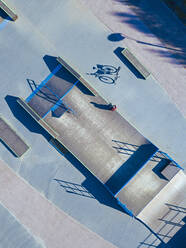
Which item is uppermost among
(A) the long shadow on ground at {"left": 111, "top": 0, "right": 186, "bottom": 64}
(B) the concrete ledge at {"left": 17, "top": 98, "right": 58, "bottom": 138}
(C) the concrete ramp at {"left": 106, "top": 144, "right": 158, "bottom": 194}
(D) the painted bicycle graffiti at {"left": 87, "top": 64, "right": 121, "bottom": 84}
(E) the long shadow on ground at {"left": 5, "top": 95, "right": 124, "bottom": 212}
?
(A) the long shadow on ground at {"left": 111, "top": 0, "right": 186, "bottom": 64}

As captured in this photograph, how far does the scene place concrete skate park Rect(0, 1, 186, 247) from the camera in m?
22.6

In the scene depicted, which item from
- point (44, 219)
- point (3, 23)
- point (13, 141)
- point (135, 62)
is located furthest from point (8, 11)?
point (44, 219)

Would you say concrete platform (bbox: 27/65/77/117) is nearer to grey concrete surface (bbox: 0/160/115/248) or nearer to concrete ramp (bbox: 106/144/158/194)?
grey concrete surface (bbox: 0/160/115/248)

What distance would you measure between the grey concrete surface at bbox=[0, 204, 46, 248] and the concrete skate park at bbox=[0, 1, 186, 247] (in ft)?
1.69

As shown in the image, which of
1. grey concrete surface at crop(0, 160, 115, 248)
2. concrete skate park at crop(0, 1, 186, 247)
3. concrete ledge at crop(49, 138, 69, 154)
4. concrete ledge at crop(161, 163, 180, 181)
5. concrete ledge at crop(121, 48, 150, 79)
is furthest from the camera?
concrete ledge at crop(121, 48, 150, 79)

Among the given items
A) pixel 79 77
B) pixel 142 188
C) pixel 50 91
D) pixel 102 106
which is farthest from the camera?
pixel 50 91

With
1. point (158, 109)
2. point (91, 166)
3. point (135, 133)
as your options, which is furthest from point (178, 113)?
point (91, 166)

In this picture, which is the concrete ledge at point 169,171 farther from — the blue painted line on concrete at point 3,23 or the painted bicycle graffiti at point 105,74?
the blue painted line on concrete at point 3,23

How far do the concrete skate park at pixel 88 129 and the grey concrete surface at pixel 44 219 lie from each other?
0.90 feet

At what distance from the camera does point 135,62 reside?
76.8ft

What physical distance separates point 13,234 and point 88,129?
11.2 m

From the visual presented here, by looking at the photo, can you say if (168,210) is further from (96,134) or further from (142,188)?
(96,134)

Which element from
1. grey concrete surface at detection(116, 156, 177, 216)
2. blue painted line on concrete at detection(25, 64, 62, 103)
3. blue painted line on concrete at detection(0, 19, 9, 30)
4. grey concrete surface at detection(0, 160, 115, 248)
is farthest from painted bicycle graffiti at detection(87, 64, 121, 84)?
grey concrete surface at detection(0, 160, 115, 248)

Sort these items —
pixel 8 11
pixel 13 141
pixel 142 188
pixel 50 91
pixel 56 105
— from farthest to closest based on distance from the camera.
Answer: pixel 50 91
pixel 8 11
pixel 56 105
pixel 13 141
pixel 142 188
